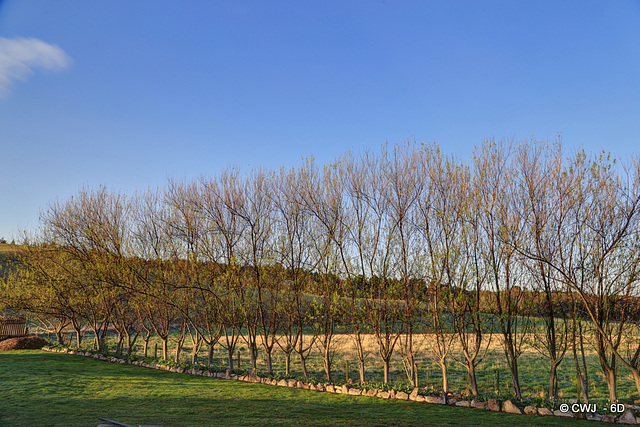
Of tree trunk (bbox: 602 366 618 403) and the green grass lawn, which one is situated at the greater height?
tree trunk (bbox: 602 366 618 403)

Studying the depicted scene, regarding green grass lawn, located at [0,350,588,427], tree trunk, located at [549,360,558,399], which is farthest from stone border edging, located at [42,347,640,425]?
tree trunk, located at [549,360,558,399]

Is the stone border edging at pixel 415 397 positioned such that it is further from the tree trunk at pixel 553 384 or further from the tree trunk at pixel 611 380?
the tree trunk at pixel 553 384

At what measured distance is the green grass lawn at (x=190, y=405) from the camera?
7.47 meters

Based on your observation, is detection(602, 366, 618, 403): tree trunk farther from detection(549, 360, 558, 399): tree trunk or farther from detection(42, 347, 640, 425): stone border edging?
detection(42, 347, 640, 425): stone border edging

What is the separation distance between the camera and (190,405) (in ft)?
28.5

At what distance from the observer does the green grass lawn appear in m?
7.47

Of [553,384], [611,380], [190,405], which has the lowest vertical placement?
[190,405]

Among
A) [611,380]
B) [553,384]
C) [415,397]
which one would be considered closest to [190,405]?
[415,397]

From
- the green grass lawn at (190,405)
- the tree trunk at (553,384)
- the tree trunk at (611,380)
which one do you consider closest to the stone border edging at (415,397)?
the green grass lawn at (190,405)

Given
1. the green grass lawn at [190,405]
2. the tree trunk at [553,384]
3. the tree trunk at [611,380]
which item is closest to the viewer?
the green grass lawn at [190,405]

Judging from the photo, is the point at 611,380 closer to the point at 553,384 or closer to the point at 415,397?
the point at 553,384

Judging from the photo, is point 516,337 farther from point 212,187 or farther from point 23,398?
point 23,398

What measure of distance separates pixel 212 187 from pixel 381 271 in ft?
19.9

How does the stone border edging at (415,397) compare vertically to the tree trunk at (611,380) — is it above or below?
below
